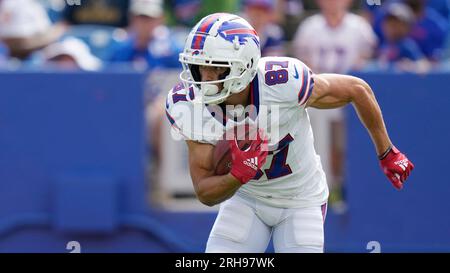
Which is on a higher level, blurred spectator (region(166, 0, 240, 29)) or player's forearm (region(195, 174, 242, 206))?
blurred spectator (region(166, 0, 240, 29))

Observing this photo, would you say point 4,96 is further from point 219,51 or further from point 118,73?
point 219,51

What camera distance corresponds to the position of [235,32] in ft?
15.9

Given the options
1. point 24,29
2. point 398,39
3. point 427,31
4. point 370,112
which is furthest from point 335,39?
point 370,112

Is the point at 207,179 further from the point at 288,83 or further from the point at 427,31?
the point at 427,31

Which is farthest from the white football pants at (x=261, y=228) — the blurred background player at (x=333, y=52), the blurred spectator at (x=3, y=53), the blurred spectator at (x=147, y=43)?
the blurred spectator at (x=3, y=53)

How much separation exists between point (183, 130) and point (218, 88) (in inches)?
10.5

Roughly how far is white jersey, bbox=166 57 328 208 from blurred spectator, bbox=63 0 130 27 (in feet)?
13.9

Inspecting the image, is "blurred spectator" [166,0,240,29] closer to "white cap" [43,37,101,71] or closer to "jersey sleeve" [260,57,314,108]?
"white cap" [43,37,101,71]

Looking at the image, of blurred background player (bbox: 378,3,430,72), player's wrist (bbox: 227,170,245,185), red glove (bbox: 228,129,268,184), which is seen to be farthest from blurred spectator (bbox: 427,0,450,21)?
player's wrist (bbox: 227,170,245,185)

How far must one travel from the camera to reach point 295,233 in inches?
199

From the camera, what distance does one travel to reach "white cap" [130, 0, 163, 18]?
313 inches

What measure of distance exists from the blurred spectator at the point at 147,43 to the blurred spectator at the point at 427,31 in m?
1.84

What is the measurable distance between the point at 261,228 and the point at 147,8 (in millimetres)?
3270

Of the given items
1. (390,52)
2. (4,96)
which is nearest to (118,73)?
(4,96)
